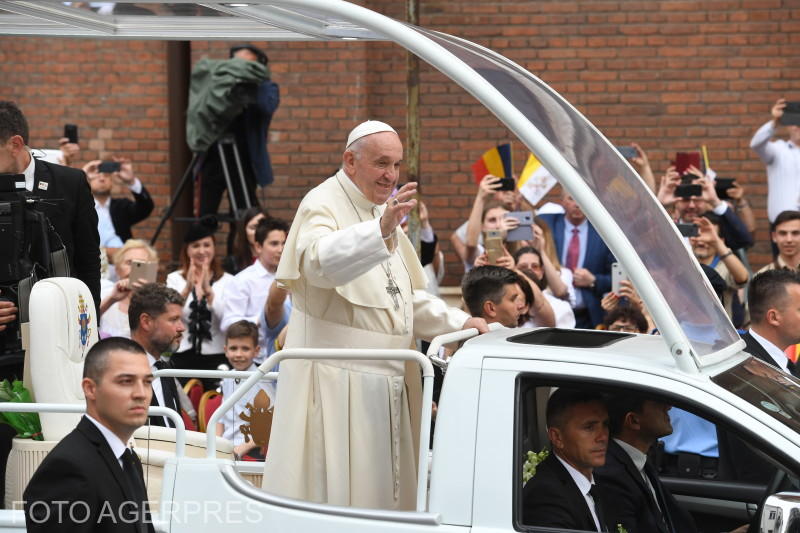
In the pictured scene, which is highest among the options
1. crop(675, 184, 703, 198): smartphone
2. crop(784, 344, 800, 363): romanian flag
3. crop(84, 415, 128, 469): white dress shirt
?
crop(675, 184, 703, 198): smartphone

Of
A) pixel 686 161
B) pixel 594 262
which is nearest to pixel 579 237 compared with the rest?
pixel 594 262

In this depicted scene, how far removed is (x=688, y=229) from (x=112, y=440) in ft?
18.8

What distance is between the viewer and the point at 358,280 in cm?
475

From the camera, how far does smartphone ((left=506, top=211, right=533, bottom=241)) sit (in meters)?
9.05

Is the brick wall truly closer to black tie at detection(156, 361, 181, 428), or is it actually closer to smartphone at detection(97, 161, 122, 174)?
smartphone at detection(97, 161, 122, 174)

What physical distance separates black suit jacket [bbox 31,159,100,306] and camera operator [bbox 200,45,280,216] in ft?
15.6

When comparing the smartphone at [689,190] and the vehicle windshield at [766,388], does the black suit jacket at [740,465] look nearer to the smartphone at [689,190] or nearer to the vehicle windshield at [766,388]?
the vehicle windshield at [766,388]

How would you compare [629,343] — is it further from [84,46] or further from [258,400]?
[84,46]

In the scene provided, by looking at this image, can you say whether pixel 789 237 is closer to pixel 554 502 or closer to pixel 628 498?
pixel 628 498

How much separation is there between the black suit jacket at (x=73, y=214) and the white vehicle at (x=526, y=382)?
1.90m

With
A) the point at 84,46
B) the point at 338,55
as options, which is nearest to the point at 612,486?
the point at 338,55

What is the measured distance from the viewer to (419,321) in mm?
5090

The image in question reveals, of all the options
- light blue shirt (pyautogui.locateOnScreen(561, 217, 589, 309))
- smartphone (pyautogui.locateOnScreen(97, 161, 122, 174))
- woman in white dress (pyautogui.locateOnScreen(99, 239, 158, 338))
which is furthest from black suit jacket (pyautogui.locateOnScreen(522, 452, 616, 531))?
smartphone (pyautogui.locateOnScreen(97, 161, 122, 174))

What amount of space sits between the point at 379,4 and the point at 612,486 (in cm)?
868
